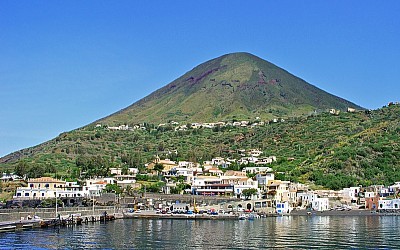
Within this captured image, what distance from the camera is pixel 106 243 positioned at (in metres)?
45.2

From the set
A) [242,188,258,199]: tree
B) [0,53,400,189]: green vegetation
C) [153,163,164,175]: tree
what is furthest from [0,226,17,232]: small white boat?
[153,163,164,175]: tree

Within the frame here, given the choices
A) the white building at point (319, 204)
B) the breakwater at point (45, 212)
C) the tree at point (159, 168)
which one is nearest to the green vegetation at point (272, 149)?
the tree at point (159, 168)

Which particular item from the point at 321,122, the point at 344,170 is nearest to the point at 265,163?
the point at 344,170

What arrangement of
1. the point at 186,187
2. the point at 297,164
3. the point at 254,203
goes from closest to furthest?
the point at 254,203, the point at 186,187, the point at 297,164

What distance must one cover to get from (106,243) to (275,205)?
5177 centimetres

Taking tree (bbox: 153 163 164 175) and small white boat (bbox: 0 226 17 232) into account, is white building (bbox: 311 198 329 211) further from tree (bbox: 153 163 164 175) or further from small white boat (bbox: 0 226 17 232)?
small white boat (bbox: 0 226 17 232)

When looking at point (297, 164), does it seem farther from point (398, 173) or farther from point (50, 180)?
point (50, 180)

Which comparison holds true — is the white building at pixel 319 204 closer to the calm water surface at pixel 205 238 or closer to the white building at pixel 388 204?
the white building at pixel 388 204

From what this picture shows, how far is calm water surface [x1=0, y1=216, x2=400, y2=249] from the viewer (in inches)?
1708

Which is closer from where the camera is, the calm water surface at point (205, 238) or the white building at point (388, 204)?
the calm water surface at point (205, 238)

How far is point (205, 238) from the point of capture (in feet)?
161

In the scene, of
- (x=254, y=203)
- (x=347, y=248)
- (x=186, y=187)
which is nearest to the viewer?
(x=347, y=248)

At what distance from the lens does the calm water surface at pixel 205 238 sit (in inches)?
1708

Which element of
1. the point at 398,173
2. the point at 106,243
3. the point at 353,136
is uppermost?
the point at 353,136
